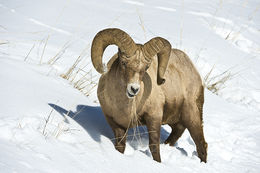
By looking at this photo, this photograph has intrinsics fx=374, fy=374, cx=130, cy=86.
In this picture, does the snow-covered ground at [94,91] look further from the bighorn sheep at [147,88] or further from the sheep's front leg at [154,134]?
the bighorn sheep at [147,88]

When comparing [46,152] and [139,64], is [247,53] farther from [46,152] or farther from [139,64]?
[46,152]

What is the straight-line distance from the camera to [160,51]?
459 centimetres

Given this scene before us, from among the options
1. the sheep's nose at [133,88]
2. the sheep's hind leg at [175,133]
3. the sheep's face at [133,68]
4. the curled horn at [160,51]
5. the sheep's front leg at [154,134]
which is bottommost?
the sheep's hind leg at [175,133]

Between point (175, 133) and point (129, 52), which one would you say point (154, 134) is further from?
point (175, 133)

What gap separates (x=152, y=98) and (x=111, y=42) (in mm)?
917

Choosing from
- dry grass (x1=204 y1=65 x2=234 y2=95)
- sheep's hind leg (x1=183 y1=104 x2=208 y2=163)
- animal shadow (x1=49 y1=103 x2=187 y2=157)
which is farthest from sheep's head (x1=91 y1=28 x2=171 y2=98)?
dry grass (x1=204 y1=65 x2=234 y2=95)

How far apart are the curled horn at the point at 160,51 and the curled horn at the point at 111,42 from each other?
6.6 inches

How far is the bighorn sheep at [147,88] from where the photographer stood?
432 cm

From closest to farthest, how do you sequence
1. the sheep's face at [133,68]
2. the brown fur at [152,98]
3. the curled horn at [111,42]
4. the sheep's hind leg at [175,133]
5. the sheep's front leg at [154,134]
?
1. the sheep's face at [133,68]
2. the curled horn at [111,42]
3. the brown fur at [152,98]
4. the sheep's front leg at [154,134]
5. the sheep's hind leg at [175,133]

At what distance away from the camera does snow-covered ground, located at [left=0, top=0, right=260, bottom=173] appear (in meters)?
3.47

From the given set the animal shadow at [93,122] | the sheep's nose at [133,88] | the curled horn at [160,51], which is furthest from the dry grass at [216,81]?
the sheep's nose at [133,88]

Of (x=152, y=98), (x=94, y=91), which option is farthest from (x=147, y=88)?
(x=94, y=91)

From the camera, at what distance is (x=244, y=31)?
11.6 metres

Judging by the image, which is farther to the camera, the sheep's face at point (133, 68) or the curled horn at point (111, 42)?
the curled horn at point (111, 42)
